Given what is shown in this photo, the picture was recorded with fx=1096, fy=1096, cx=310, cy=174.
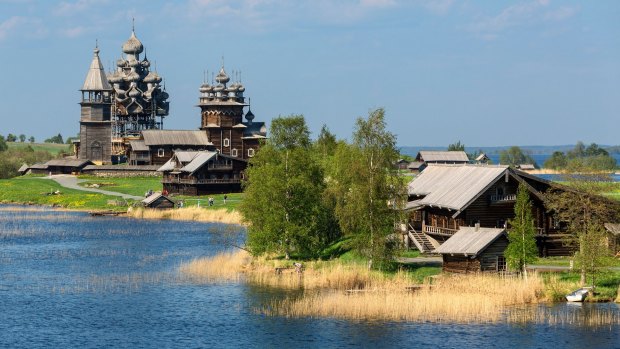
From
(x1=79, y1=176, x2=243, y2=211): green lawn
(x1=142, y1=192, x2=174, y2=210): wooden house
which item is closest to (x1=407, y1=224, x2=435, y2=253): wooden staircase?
(x1=79, y1=176, x2=243, y2=211): green lawn

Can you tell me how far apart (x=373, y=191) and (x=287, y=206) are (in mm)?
9381

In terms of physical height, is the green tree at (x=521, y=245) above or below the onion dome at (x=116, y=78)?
below

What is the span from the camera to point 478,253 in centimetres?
5841

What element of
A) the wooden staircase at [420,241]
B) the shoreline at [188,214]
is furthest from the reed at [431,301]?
the shoreline at [188,214]

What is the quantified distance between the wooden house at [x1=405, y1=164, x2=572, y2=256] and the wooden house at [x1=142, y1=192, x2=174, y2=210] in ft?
166

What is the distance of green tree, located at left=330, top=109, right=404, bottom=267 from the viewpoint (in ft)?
205

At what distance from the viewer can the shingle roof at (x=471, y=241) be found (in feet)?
192

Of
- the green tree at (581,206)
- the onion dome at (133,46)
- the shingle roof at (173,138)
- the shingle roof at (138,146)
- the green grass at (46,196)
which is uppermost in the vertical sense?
the onion dome at (133,46)

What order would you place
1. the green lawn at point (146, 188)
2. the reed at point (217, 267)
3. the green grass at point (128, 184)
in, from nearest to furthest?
the reed at point (217, 267), the green lawn at point (146, 188), the green grass at point (128, 184)

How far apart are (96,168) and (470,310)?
123602 millimetres

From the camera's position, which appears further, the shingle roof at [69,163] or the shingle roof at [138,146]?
the shingle roof at [69,163]

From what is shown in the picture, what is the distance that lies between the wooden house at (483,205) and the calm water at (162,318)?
45.6ft

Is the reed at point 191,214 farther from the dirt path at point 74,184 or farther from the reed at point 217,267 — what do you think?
the reed at point 217,267

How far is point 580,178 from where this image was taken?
67.8m
